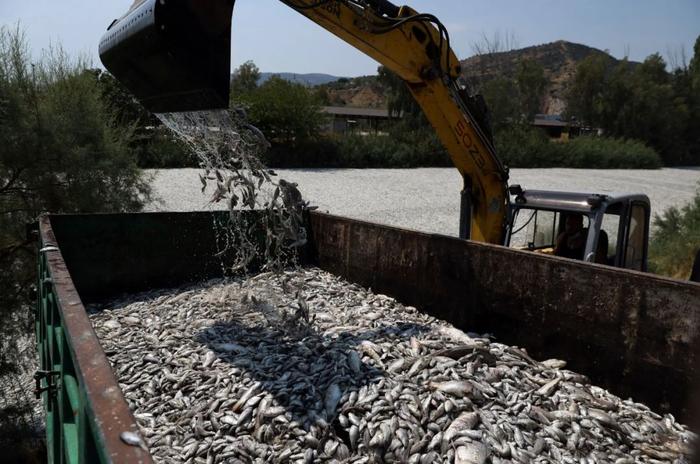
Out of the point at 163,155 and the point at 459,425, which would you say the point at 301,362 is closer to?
the point at 459,425

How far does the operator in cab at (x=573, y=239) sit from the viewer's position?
185 inches

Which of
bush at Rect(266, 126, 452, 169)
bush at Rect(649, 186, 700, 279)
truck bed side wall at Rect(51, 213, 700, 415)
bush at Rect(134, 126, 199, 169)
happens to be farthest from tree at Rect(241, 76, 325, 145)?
truck bed side wall at Rect(51, 213, 700, 415)

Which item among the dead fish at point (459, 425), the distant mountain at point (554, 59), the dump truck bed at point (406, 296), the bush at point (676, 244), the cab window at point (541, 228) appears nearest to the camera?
the dump truck bed at point (406, 296)

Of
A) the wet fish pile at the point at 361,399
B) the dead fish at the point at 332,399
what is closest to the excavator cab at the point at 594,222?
the wet fish pile at the point at 361,399

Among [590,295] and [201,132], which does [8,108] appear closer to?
[201,132]

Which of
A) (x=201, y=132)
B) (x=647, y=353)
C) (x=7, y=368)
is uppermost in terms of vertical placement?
(x=201, y=132)

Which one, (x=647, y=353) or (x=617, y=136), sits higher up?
(x=617, y=136)

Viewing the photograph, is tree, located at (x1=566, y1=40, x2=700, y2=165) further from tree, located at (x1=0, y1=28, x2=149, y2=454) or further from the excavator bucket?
the excavator bucket

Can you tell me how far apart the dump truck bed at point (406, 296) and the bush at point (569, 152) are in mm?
27781

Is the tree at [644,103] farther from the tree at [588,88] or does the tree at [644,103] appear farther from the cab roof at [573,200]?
the cab roof at [573,200]

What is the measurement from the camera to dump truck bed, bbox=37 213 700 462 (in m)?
1.69

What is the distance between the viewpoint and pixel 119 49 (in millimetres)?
3373

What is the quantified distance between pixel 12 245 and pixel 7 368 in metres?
1.59

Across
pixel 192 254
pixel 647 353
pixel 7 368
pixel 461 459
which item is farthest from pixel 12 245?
pixel 647 353
